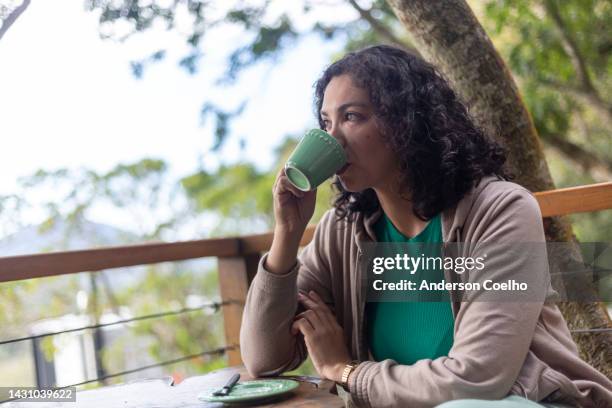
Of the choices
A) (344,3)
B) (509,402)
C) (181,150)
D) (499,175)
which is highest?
(344,3)

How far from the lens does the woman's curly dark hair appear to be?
4.75ft

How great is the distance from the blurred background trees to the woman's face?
125cm

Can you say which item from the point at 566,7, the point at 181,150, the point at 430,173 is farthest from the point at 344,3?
the point at 430,173

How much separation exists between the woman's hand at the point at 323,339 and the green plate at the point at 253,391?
100 millimetres

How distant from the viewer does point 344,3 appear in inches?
181

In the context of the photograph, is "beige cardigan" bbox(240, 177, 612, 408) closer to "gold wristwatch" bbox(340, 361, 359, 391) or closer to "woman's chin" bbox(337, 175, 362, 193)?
"gold wristwatch" bbox(340, 361, 359, 391)

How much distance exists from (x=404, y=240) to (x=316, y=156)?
1.11 feet

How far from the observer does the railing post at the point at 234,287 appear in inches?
94.2

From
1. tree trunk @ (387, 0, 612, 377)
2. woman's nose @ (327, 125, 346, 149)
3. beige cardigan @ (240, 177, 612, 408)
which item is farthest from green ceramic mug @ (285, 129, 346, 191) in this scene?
tree trunk @ (387, 0, 612, 377)

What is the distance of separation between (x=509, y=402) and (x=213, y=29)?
3263 mm

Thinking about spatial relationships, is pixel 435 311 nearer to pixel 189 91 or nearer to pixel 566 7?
pixel 566 7

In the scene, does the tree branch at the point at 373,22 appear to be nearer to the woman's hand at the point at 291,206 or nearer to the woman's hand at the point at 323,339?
the woman's hand at the point at 291,206

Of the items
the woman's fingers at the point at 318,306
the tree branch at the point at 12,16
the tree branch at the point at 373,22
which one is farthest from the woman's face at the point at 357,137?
the tree branch at the point at 373,22

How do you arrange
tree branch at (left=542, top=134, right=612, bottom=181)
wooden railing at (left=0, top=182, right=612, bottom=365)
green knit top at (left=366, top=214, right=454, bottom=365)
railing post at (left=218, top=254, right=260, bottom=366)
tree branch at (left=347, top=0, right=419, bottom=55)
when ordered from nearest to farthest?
1. green knit top at (left=366, top=214, right=454, bottom=365)
2. wooden railing at (left=0, top=182, right=612, bottom=365)
3. railing post at (left=218, top=254, right=260, bottom=366)
4. tree branch at (left=347, top=0, right=419, bottom=55)
5. tree branch at (left=542, top=134, right=612, bottom=181)
